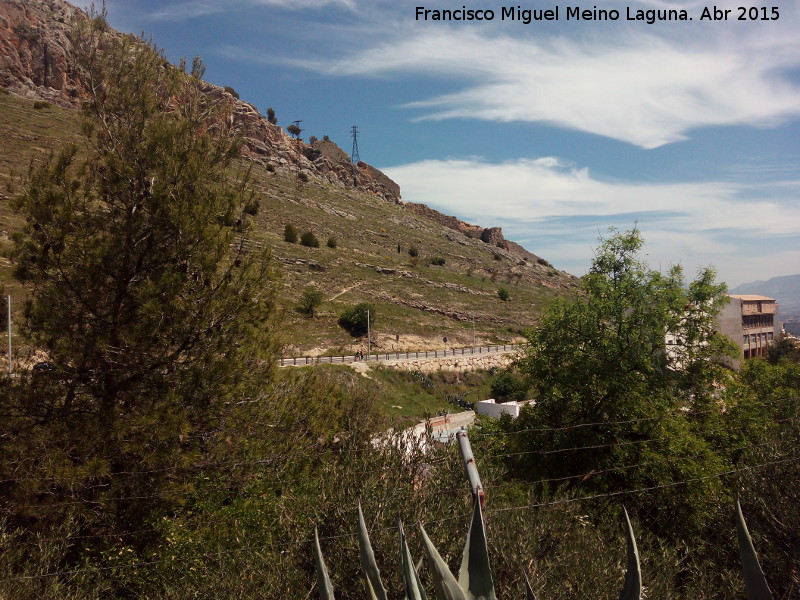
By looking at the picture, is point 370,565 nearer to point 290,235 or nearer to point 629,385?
point 629,385

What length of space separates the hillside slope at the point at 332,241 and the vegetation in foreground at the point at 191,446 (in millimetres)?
18768

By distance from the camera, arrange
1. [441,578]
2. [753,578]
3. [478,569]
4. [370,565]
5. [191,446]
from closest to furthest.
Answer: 1. [753,578]
2. [441,578]
3. [478,569]
4. [370,565]
5. [191,446]

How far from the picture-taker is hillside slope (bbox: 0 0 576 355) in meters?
42.6

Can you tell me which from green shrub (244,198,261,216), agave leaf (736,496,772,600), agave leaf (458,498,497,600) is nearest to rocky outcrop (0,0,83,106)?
green shrub (244,198,261,216)

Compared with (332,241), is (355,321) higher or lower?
lower

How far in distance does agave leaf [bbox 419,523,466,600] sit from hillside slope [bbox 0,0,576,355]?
2440cm

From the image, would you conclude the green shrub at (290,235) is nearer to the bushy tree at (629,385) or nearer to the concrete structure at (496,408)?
the concrete structure at (496,408)

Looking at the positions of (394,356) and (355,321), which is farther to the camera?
(355,321)

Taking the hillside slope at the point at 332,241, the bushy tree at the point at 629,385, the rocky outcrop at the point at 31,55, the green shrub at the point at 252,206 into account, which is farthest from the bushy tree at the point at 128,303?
the rocky outcrop at the point at 31,55

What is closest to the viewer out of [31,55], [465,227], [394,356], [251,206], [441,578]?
[441,578]

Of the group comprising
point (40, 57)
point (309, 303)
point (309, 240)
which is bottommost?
point (309, 303)

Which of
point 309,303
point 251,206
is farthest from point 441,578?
point 309,303

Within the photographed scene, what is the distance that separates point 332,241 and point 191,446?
165 ft

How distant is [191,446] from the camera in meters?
7.54
